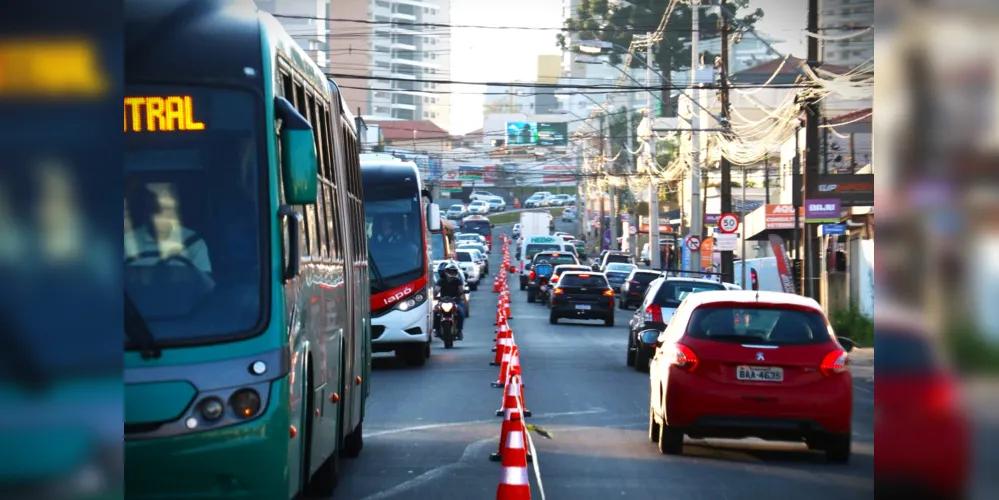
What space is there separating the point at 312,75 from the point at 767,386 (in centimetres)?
549

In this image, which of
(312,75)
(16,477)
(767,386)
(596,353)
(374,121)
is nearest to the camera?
(16,477)

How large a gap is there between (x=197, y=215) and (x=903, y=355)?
517 centimetres

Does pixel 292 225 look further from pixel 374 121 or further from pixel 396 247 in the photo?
pixel 374 121

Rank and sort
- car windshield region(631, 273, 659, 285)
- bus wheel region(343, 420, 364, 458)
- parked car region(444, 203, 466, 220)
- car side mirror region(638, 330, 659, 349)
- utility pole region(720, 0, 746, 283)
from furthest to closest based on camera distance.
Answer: parked car region(444, 203, 466, 220) < car windshield region(631, 273, 659, 285) < utility pole region(720, 0, 746, 283) < car side mirror region(638, 330, 659, 349) < bus wheel region(343, 420, 364, 458)

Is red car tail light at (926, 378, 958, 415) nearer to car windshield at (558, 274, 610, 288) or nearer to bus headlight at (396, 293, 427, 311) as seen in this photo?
bus headlight at (396, 293, 427, 311)

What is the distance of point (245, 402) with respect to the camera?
6.89 m

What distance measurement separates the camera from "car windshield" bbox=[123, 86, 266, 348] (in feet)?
21.9

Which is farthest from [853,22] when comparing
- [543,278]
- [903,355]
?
[543,278]

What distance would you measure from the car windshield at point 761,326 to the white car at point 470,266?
54438mm

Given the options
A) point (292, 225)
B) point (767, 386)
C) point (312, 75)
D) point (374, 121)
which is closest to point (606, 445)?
point (767, 386)

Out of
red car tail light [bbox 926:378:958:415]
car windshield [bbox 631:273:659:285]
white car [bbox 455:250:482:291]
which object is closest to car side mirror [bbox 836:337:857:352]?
red car tail light [bbox 926:378:958:415]

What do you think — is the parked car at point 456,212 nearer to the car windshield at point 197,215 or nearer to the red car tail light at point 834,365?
the red car tail light at point 834,365

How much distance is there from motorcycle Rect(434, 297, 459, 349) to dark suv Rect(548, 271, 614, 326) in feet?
37.2

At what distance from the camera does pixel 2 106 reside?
297 centimetres
